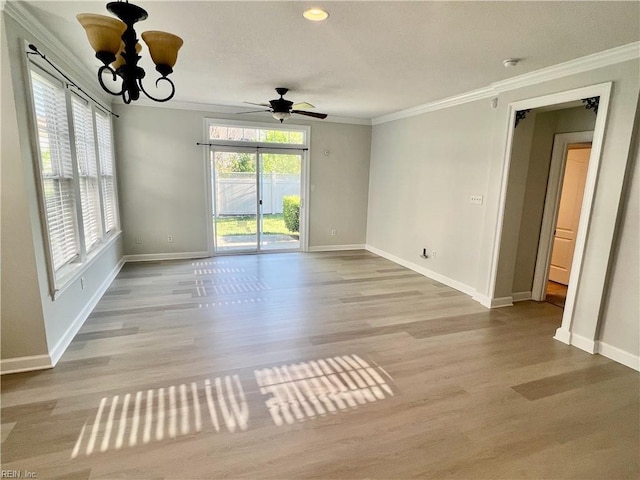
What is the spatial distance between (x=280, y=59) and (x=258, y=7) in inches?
39.7

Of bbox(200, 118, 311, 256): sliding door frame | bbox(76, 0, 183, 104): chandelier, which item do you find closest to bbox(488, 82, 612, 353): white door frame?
bbox(76, 0, 183, 104): chandelier

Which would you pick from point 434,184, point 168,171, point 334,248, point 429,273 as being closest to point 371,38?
point 434,184

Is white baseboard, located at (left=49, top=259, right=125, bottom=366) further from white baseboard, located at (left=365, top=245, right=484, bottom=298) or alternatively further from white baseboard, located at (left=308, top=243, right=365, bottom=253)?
white baseboard, located at (left=365, top=245, right=484, bottom=298)

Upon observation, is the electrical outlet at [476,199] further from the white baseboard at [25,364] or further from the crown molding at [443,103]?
the white baseboard at [25,364]

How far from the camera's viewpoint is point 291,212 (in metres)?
6.75

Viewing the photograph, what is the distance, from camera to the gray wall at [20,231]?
89.7 inches

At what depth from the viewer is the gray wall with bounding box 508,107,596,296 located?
13.0ft

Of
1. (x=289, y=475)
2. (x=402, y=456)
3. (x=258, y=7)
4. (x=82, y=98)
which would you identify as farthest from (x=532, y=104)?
(x=82, y=98)

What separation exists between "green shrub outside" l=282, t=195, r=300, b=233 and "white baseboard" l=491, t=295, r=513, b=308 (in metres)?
3.90

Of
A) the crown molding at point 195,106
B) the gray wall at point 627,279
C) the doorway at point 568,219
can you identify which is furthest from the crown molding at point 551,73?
the crown molding at point 195,106

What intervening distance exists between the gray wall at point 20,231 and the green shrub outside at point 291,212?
4272mm

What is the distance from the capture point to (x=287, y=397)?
239 centimetres

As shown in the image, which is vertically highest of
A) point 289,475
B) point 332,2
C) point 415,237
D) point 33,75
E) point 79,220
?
point 332,2

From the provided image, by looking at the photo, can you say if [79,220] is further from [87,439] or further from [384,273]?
[384,273]
